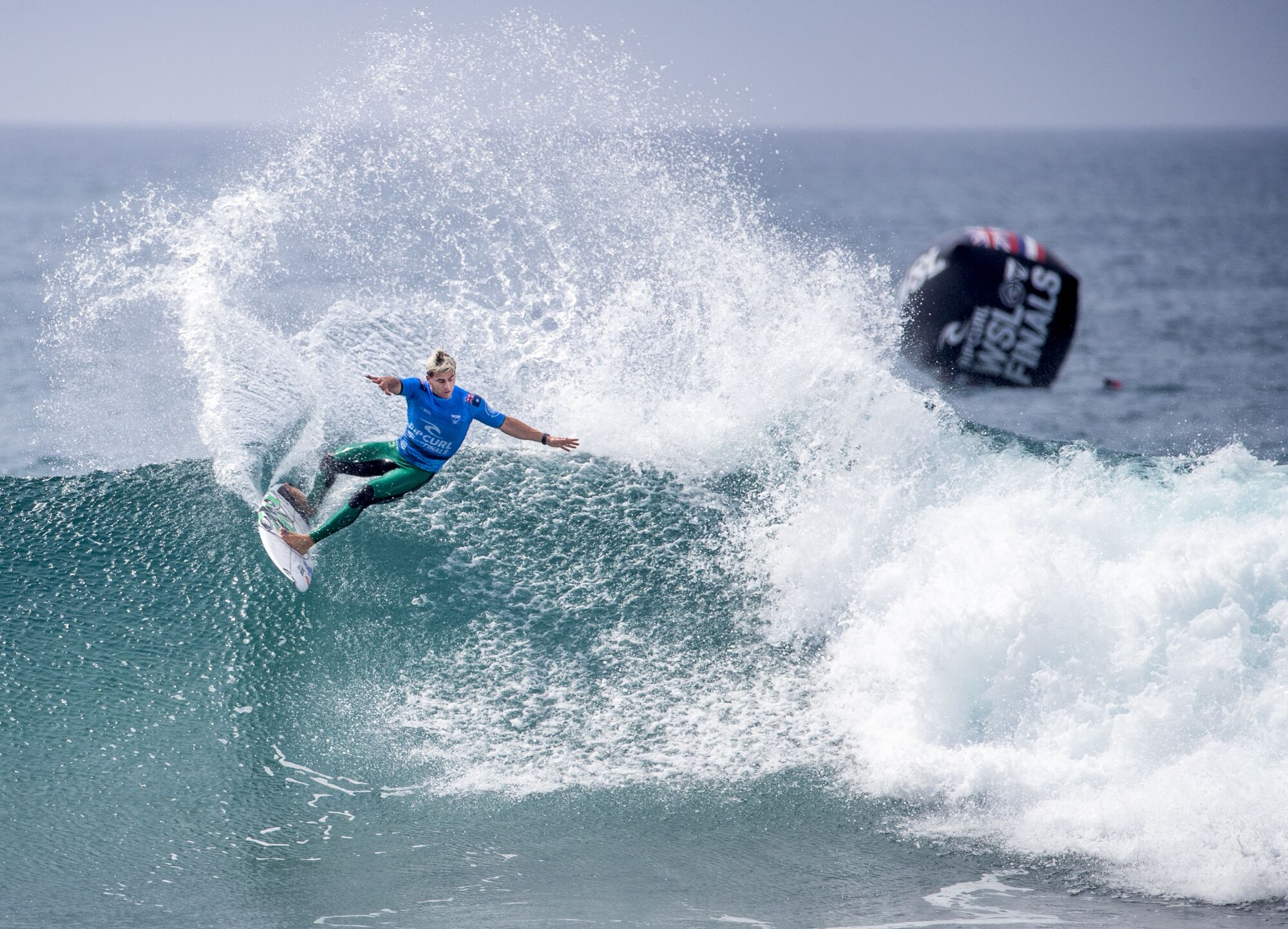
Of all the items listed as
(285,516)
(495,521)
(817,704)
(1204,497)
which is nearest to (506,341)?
(495,521)

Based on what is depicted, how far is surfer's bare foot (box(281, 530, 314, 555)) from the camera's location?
313 inches

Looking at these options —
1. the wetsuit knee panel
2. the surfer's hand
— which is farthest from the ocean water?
the surfer's hand

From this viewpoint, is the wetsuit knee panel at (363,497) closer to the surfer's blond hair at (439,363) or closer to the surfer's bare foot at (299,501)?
the surfer's bare foot at (299,501)

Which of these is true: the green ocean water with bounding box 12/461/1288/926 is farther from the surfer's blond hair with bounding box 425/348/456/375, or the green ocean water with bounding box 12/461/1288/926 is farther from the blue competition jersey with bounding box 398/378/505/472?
the surfer's blond hair with bounding box 425/348/456/375

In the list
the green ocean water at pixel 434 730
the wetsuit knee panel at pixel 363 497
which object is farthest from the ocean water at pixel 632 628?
the wetsuit knee panel at pixel 363 497

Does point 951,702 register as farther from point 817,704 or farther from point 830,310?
point 830,310

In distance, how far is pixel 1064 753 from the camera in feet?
22.0

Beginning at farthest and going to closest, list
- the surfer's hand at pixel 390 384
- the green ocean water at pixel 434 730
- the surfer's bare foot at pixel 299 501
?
the surfer's bare foot at pixel 299 501 → the surfer's hand at pixel 390 384 → the green ocean water at pixel 434 730

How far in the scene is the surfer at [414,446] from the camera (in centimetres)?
744

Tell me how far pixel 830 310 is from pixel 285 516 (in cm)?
512

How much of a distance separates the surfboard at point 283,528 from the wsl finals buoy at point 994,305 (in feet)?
17.5

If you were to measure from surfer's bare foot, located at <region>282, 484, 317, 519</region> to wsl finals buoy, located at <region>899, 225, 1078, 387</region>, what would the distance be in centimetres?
522

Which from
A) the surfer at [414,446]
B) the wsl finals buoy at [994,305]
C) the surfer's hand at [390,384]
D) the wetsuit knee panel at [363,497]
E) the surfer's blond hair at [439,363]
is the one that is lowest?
the wetsuit knee panel at [363,497]

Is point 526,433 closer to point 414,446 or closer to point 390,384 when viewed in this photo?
point 414,446
